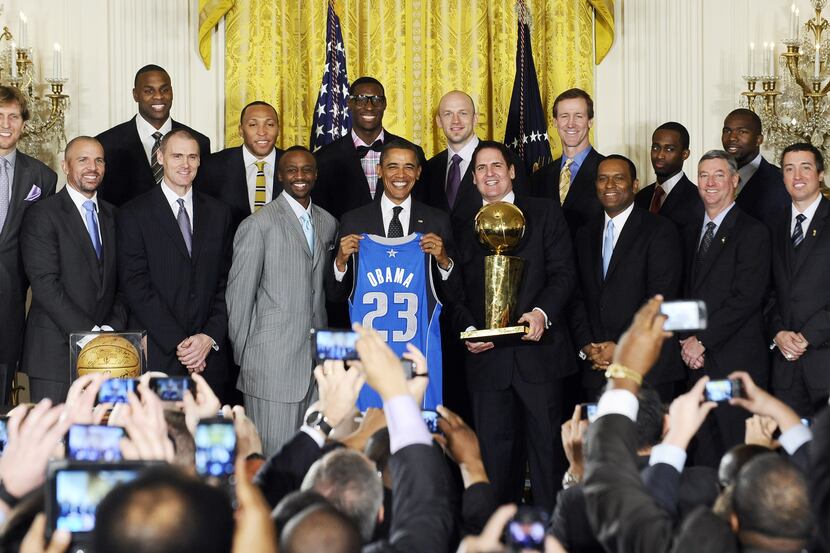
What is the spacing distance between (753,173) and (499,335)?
201 cm

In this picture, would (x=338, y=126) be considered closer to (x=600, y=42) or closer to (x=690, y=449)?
(x=600, y=42)

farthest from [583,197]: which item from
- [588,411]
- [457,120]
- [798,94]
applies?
[588,411]

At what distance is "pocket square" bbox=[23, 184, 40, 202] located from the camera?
615 centimetres

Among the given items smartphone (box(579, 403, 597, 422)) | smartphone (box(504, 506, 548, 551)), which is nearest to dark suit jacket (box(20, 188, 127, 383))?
smartphone (box(579, 403, 597, 422))


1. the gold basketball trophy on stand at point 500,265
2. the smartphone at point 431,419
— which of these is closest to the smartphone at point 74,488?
the smartphone at point 431,419

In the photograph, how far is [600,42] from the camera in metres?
8.27

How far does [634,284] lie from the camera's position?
6145mm

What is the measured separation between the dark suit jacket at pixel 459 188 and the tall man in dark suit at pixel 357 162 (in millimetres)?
102

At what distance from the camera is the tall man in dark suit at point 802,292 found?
5977mm

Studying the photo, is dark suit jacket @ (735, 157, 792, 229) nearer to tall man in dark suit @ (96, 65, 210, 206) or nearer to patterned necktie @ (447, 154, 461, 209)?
patterned necktie @ (447, 154, 461, 209)

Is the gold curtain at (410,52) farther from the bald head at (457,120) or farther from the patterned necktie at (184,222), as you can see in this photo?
the patterned necktie at (184,222)

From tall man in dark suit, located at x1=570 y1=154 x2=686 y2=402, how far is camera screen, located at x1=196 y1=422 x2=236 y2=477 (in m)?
3.67

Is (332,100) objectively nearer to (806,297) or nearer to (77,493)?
(806,297)

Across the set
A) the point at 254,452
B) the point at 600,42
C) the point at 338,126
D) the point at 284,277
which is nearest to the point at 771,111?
the point at 600,42
